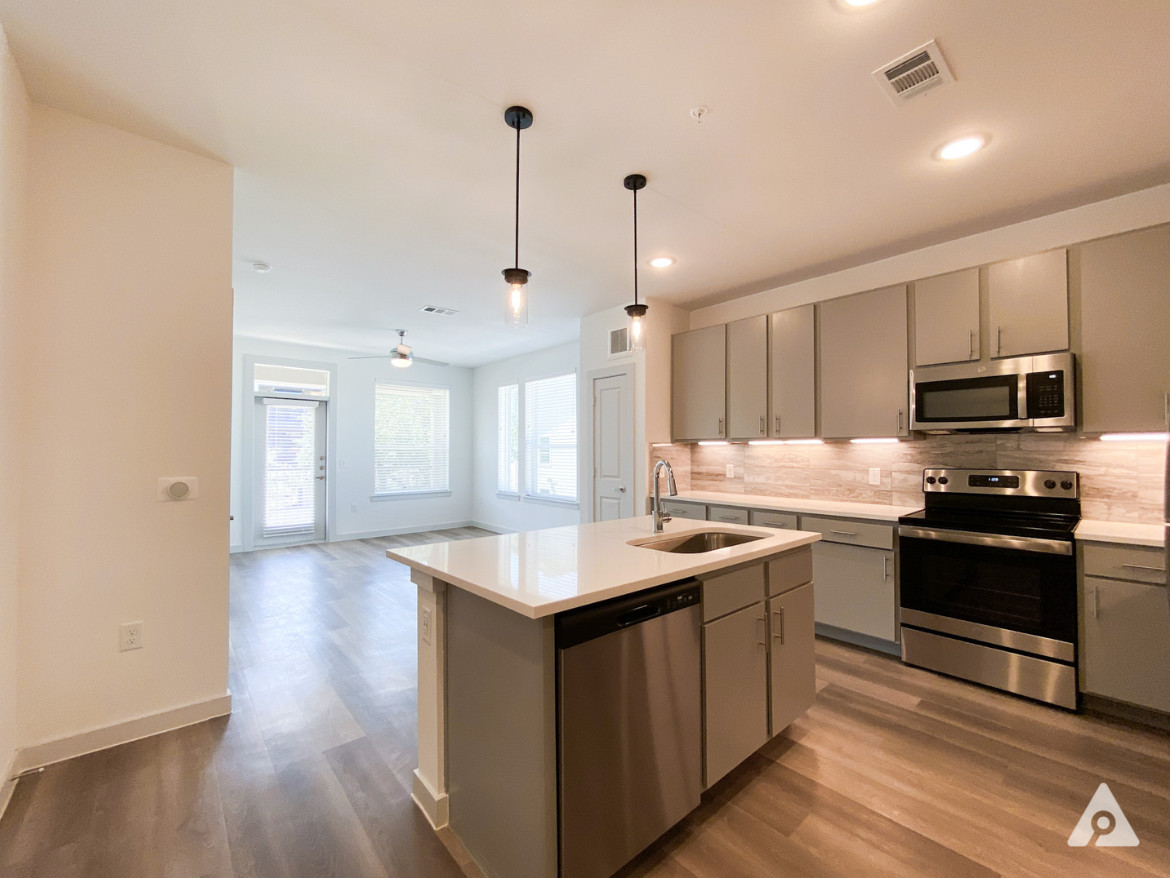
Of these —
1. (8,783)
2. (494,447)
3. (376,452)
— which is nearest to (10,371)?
(8,783)

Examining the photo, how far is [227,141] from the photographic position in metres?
2.20

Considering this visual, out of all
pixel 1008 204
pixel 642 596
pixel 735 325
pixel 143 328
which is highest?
pixel 1008 204

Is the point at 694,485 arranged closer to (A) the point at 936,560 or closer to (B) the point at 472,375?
(A) the point at 936,560

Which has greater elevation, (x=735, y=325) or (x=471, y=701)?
(x=735, y=325)

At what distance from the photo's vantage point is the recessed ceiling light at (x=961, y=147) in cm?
214

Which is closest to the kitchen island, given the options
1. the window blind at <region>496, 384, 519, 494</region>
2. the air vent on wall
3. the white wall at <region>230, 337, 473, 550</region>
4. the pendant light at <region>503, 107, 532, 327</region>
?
the pendant light at <region>503, 107, 532, 327</region>

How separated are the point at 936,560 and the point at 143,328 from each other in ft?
14.0

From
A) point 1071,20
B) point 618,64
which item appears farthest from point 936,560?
point 618,64

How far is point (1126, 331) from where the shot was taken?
2.42 meters

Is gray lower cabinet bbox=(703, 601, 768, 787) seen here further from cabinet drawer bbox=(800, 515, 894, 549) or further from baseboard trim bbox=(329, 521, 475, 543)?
baseboard trim bbox=(329, 521, 475, 543)

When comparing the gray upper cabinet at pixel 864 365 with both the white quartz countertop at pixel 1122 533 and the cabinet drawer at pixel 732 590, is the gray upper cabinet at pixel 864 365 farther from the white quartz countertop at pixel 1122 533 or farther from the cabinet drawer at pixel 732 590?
the cabinet drawer at pixel 732 590

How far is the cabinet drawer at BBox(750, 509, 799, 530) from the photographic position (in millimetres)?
3385

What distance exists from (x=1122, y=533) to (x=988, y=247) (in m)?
1.81

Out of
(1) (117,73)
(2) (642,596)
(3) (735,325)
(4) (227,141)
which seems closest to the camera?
(2) (642,596)
